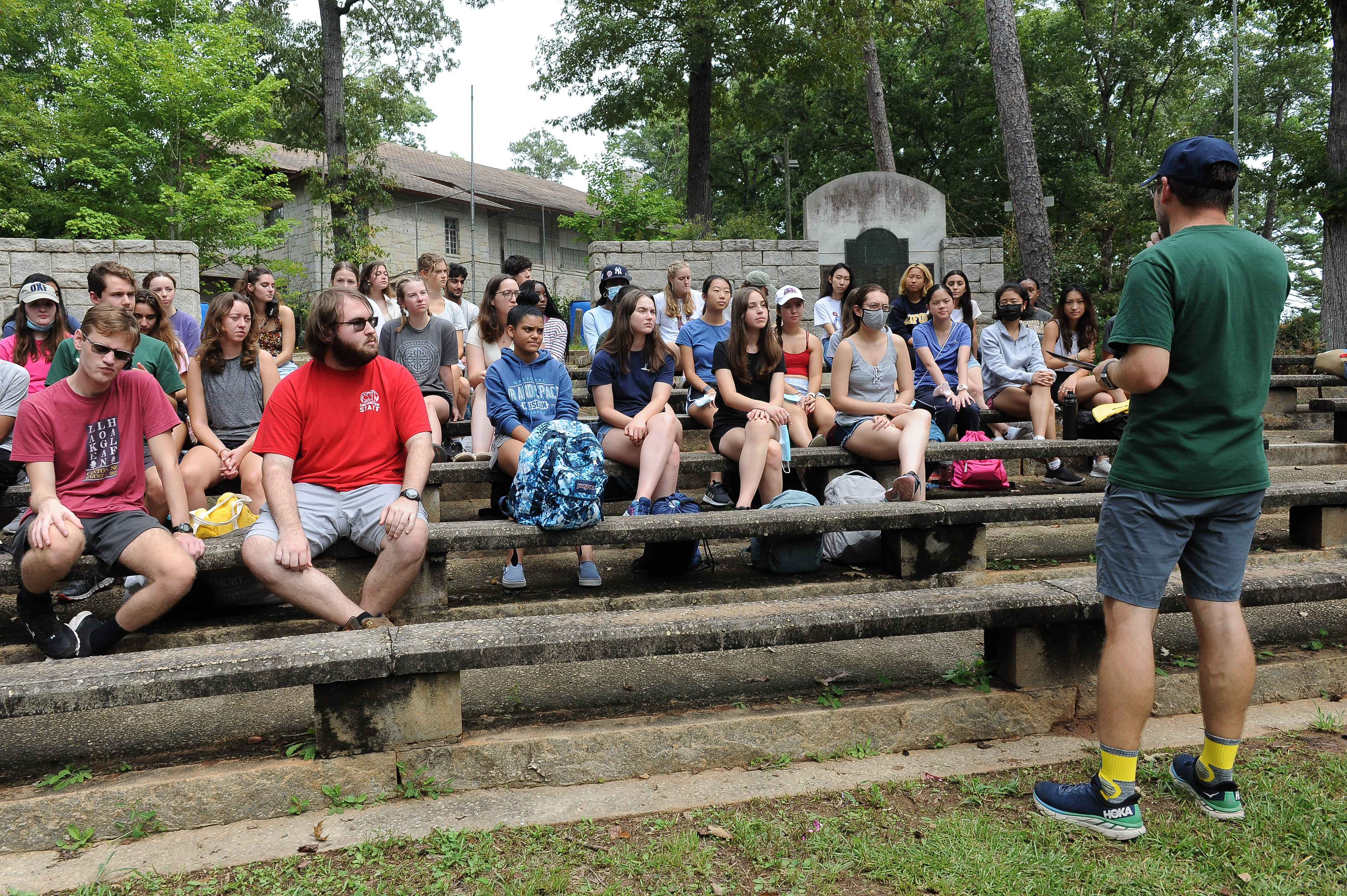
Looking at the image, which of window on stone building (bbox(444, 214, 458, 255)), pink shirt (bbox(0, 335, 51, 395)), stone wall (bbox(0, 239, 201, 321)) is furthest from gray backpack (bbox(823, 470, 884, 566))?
window on stone building (bbox(444, 214, 458, 255))

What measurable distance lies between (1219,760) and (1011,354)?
463 centimetres

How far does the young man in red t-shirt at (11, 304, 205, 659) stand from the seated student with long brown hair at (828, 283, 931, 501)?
368 cm

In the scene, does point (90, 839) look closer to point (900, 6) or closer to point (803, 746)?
point (803, 746)

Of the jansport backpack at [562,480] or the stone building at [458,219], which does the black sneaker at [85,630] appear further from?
the stone building at [458,219]

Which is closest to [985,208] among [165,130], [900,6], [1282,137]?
[900,6]

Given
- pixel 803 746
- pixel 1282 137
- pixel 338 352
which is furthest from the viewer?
pixel 1282 137

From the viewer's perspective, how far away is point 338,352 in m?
4.09

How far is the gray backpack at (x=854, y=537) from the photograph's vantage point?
15.8 feet

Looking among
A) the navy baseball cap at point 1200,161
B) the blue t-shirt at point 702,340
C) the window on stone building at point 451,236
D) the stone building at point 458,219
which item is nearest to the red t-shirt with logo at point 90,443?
the blue t-shirt at point 702,340

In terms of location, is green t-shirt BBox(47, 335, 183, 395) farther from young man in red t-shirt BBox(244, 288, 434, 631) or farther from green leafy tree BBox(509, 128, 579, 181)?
green leafy tree BBox(509, 128, 579, 181)

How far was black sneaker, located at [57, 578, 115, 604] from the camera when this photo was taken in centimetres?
420

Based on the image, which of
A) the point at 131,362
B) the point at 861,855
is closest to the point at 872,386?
the point at 861,855

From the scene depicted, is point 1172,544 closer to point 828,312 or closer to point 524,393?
point 524,393

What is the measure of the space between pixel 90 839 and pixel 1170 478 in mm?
3551
